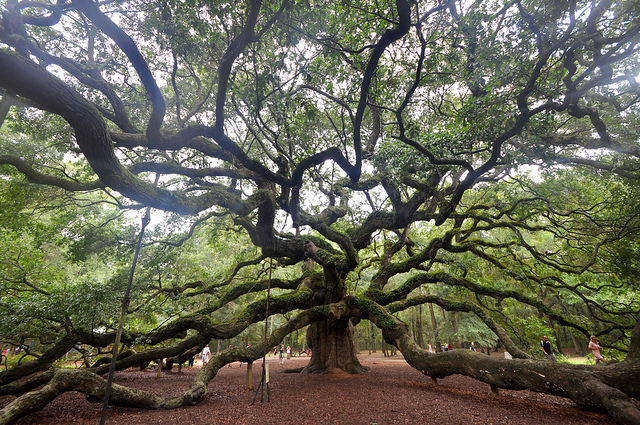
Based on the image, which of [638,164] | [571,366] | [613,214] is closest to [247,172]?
[571,366]

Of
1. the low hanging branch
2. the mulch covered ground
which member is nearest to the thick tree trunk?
the mulch covered ground

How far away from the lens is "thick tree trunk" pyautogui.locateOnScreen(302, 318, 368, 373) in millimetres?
9344

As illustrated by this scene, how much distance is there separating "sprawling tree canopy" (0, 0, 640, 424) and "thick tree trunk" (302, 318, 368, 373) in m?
0.08

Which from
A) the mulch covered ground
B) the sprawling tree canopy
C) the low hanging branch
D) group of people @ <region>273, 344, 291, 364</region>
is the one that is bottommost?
group of people @ <region>273, 344, 291, 364</region>

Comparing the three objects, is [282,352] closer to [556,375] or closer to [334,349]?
[334,349]

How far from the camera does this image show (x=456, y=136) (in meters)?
5.77

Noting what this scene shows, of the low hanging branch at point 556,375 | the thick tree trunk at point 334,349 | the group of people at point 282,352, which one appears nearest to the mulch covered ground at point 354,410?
the low hanging branch at point 556,375

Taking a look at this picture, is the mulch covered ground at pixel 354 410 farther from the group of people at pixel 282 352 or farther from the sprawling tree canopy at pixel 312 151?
the group of people at pixel 282 352

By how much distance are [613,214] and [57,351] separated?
49.9 ft

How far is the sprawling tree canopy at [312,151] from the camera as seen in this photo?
4.36 metres

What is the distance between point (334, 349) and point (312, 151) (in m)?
6.90

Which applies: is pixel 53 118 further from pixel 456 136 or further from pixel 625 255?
pixel 625 255

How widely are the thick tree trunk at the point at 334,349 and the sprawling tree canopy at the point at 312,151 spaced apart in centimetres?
8

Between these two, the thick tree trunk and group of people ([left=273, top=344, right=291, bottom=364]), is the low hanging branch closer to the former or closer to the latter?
the thick tree trunk
